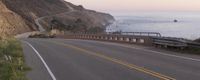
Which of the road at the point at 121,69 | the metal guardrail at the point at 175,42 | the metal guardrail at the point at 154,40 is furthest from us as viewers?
the metal guardrail at the point at 154,40

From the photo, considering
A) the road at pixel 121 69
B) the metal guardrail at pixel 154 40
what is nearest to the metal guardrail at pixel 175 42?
the metal guardrail at pixel 154 40

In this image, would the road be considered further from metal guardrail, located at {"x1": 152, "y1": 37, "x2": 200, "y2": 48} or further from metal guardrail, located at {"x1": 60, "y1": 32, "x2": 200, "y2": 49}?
metal guardrail, located at {"x1": 60, "y1": 32, "x2": 200, "y2": 49}

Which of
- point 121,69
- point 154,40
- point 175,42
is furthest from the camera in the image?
point 154,40

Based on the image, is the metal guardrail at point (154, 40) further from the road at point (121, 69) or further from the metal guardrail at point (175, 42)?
the road at point (121, 69)

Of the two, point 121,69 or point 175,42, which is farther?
point 175,42

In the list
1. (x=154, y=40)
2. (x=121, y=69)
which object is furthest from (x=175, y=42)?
(x=121, y=69)

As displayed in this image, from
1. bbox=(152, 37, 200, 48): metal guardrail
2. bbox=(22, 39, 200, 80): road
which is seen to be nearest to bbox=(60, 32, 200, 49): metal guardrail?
bbox=(152, 37, 200, 48): metal guardrail

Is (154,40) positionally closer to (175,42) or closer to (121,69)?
(175,42)

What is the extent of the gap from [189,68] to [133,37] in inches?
846

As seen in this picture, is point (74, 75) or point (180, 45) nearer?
point (74, 75)

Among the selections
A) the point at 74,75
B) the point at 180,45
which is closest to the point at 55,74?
the point at 74,75

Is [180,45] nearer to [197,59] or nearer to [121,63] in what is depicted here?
[197,59]

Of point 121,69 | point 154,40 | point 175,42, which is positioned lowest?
point 121,69

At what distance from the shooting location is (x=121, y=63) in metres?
23.3
